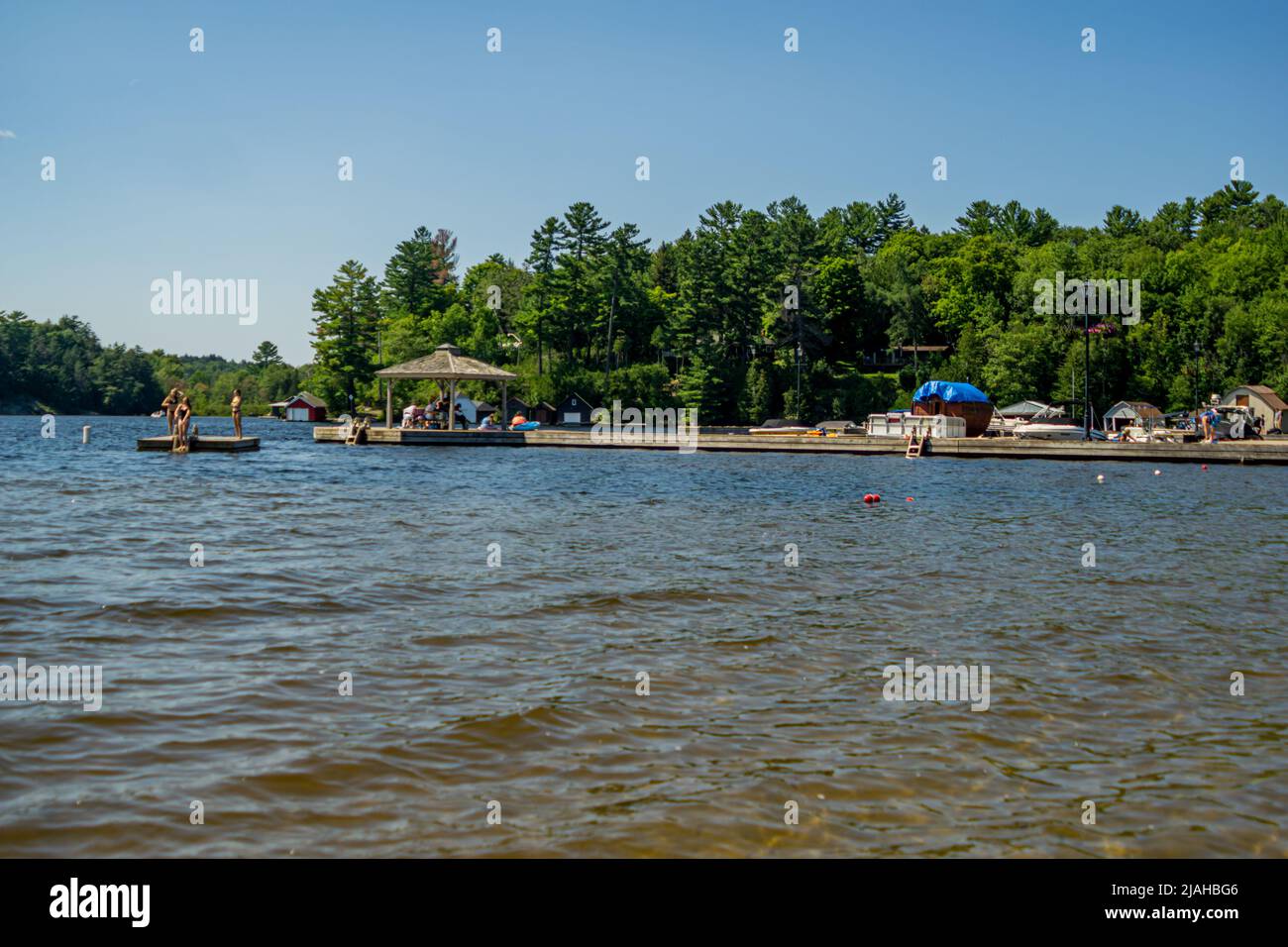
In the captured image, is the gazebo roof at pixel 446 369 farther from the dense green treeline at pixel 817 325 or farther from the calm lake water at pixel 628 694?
the calm lake water at pixel 628 694

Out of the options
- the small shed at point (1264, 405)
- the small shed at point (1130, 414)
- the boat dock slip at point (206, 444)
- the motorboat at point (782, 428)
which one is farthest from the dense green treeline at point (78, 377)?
the small shed at point (1264, 405)

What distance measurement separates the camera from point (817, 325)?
96.5 m

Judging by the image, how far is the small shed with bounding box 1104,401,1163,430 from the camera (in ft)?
255

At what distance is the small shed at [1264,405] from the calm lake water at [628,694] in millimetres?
70872

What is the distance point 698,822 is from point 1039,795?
2052mm

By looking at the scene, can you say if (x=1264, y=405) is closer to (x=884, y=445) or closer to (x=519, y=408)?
(x=884, y=445)

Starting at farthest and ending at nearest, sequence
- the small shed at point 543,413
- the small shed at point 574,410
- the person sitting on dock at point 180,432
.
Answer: the small shed at point 543,413 → the small shed at point 574,410 → the person sitting on dock at point 180,432

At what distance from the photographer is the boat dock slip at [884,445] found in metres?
51.4

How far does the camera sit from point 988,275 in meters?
106

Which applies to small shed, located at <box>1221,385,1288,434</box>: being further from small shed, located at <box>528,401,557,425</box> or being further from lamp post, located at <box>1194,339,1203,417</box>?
small shed, located at <box>528,401,557,425</box>

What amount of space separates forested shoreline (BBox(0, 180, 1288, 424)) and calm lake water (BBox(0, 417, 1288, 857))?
240 feet
